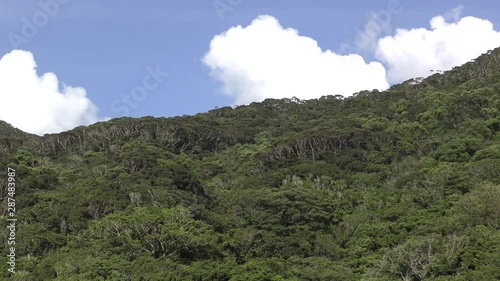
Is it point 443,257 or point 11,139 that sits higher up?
point 11,139

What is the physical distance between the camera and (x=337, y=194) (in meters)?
46.0

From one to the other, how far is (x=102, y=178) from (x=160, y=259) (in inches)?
685

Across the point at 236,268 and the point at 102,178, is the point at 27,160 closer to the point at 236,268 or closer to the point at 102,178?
the point at 102,178

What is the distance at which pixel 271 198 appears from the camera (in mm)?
43000

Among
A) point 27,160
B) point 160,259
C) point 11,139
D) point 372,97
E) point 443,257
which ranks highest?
point 372,97

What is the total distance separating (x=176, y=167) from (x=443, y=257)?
26.4 m

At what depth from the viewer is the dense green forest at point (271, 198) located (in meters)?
31.1

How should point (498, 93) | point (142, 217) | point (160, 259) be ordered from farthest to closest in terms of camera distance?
point (498, 93), point (142, 217), point (160, 259)

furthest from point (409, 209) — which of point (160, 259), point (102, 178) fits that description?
point (102, 178)

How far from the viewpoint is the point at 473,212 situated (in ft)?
109

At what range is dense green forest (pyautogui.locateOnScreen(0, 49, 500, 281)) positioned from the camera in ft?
102

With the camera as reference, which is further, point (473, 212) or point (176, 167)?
point (176, 167)

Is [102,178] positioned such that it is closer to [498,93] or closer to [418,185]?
[418,185]

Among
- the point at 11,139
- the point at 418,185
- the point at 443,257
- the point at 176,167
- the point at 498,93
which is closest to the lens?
the point at 443,257
